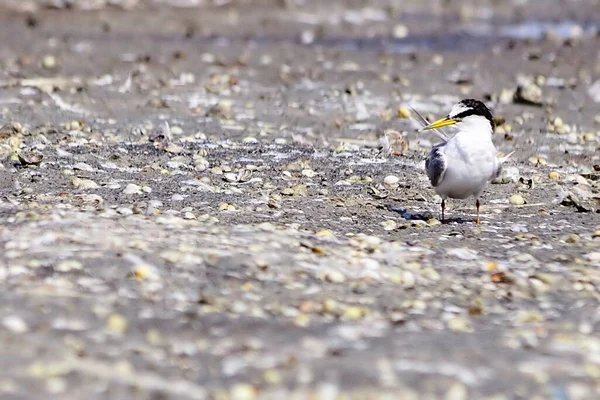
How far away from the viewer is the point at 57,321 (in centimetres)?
555

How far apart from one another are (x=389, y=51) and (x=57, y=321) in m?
12.7

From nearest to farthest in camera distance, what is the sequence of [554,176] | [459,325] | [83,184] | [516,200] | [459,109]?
[459,325] < [459,109] < [83,184] < [516,200] < [554,176]

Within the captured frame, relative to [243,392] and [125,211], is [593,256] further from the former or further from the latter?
[243,392]

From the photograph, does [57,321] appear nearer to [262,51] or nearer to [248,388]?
[248,388]

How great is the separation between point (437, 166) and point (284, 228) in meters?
1.43

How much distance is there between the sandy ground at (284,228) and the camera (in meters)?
5.27

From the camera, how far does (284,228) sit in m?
7.60

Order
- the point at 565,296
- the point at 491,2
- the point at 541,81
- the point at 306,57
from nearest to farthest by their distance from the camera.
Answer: the point at 565,296
the point at 541,81
the point at 306,57
the point at 491,2

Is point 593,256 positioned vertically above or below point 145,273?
below

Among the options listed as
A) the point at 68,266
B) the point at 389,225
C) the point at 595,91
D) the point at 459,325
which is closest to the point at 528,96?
the point at 595,91

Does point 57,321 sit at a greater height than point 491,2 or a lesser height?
lesser

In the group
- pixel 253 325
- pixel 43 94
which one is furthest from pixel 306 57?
pixel 253 325

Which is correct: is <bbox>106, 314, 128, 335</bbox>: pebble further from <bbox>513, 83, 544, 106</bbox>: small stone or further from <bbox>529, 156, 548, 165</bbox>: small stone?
<bbox>513, 83, 544, 106</bbox>: small stone

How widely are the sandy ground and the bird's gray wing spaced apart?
12.8 inches
